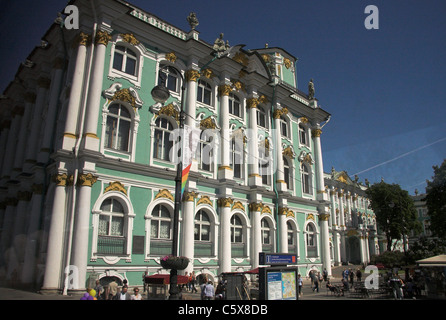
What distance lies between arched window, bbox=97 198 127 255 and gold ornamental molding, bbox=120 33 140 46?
9112 millimetres

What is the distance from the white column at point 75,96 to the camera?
16.4 m

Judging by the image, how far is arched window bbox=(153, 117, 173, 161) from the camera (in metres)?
19.6

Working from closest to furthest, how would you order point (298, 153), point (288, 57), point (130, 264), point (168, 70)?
point (130, 264), point (168, 70), point (298, 153), point (288, 57)

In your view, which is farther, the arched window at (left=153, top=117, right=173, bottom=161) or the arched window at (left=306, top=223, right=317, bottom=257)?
the arched window at (left=306, top=223, right=317, bottom=257)

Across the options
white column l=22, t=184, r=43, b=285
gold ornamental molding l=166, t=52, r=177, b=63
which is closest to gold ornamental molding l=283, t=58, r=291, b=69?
gold ornamental molding l=166, t=52, r=177, b=63

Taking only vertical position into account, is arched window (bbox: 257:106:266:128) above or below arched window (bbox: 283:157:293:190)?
above

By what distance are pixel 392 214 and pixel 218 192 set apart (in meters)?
38.0

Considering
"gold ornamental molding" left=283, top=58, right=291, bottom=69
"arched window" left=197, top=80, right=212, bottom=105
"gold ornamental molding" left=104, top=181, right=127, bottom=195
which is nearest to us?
"gold ornamental molding" left=104, top=181, right=127, bottom=195

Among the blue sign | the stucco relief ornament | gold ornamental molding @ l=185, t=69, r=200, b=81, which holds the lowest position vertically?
the blue sign

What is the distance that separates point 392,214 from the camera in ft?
163

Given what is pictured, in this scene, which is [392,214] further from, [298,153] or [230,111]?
[230,111]

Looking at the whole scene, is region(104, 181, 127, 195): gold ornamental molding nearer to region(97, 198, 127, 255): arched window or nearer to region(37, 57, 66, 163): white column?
region(97, 198, 127, 255): arched window

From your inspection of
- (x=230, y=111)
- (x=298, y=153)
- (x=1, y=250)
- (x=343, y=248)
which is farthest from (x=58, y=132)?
(x=343, y=248)

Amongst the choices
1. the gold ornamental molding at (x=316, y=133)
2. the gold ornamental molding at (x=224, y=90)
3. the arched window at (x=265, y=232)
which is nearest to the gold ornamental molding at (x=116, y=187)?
the gold ornamental molding at (x=224, y=90)
